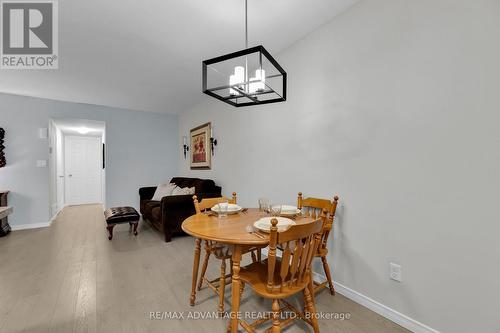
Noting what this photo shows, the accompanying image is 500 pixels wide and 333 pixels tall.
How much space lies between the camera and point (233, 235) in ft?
4.42

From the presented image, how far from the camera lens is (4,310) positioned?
1752 mm

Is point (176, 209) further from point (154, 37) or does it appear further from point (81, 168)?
point (81, 168)

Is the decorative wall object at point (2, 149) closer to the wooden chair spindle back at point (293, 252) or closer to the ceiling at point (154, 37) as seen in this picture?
the ceiling at point (154, 37)

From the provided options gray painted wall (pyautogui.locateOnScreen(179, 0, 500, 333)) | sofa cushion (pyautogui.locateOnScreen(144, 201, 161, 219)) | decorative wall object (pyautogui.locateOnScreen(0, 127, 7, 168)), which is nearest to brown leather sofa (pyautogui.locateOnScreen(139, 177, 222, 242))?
sofa cushion (pyautogui.locateOnScreen(144, 201, 161, 219))

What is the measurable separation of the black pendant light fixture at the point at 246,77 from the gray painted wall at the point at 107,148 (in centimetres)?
252

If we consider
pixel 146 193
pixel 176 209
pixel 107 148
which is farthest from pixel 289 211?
pixel 107 148

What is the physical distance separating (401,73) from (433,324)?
170 centimetres

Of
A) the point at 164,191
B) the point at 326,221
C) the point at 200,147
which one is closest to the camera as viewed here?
the point at 326,221

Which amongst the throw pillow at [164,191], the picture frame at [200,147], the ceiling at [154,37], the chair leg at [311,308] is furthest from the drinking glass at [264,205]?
the throw pillow at [164,191]

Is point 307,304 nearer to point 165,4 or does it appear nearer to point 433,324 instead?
point 433,324

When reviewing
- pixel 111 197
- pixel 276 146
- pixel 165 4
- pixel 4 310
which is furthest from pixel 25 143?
pixel 276 146

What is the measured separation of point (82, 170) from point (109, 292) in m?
6.58

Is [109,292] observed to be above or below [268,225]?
below

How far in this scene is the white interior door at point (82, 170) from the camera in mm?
6844
